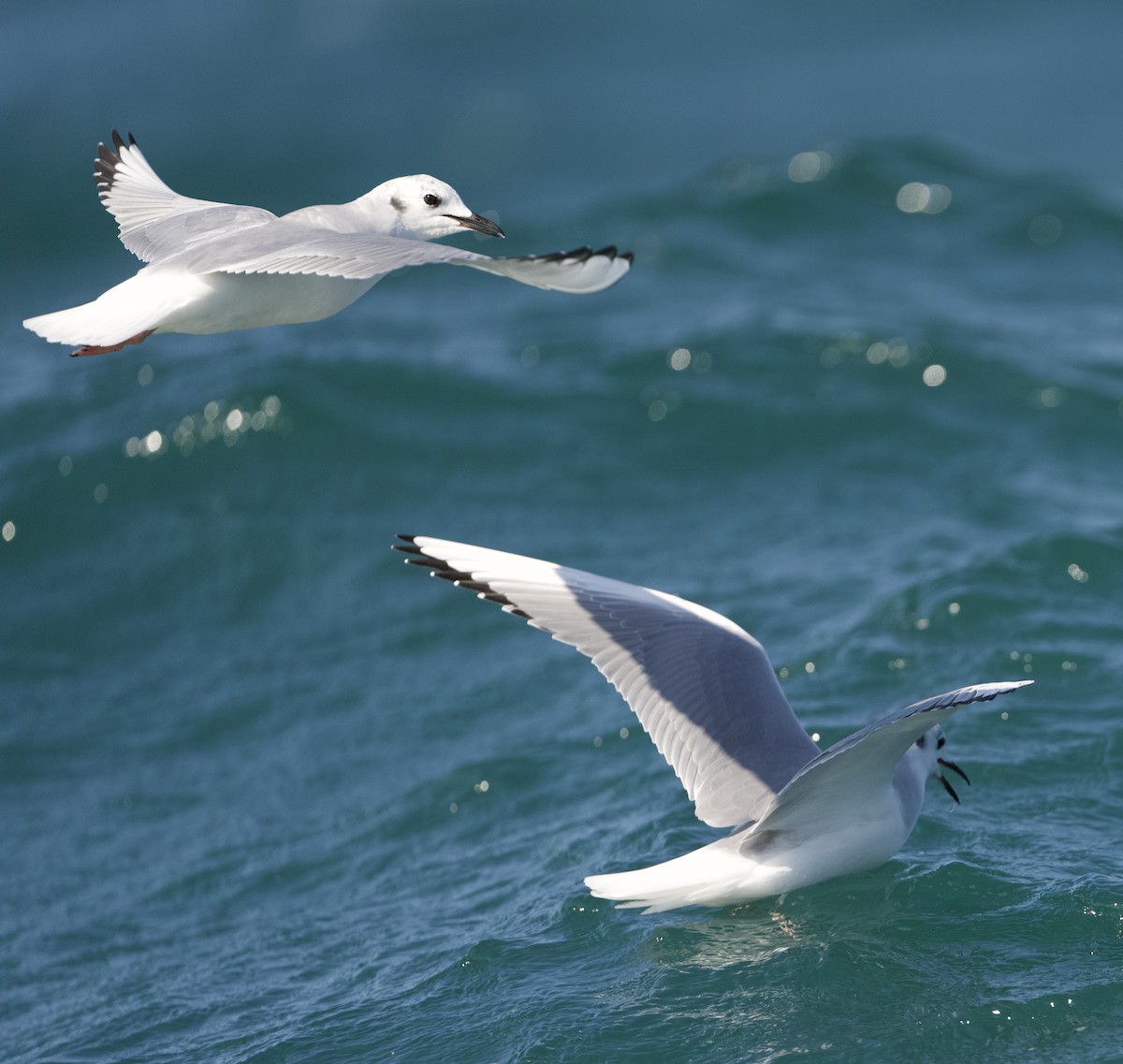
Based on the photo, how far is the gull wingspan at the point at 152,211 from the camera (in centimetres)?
641

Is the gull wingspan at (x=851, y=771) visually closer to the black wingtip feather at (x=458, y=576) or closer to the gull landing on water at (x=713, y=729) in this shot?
the gull landing on water at (x=713, y=729)

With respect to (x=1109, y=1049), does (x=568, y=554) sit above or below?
above

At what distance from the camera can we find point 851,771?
6.50 meters

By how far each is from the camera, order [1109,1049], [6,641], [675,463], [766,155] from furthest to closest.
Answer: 1. [766,155]
2. [675,463]
3. [6,641]
4. [1109,1049]

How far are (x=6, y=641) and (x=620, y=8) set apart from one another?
1182 cm

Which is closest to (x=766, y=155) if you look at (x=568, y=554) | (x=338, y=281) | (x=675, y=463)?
(x=675, y=463)

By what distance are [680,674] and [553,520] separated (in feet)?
17.4

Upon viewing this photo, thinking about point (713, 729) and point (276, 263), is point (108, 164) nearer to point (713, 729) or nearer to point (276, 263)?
point (276, 263)

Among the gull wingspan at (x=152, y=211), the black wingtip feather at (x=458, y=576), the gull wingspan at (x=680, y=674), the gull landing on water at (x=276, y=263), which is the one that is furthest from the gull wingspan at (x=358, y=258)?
the gull wingspan at (x=680, y=674)

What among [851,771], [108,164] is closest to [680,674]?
[851,771]

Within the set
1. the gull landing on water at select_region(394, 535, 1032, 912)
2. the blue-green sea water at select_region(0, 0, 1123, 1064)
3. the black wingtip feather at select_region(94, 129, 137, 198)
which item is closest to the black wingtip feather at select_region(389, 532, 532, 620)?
the gull landing on water at select_region(394, 535, 1032, 912)

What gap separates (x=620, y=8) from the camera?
20219 millimetres

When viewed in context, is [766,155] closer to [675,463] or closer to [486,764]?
[675,463]

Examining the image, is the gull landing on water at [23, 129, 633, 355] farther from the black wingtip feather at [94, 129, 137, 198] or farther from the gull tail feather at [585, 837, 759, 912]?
the gull tail feather at [585, 837, 759, 912]
